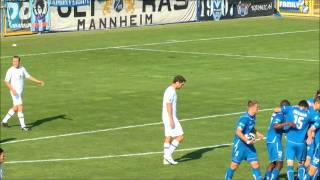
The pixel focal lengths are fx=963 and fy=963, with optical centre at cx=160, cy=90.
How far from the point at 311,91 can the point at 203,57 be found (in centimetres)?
1231

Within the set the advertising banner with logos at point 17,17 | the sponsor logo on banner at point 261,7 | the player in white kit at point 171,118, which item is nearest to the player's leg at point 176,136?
the player in white kit at point 171,118

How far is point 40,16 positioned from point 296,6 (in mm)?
22362

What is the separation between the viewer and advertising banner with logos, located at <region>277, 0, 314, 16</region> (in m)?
73.3

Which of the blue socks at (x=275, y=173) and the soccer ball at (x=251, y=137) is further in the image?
the blue socks at (x=275, y=173)

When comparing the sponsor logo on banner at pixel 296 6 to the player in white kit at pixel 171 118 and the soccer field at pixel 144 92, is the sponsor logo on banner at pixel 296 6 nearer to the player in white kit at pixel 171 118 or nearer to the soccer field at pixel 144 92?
the soccer field at pixel 144 92

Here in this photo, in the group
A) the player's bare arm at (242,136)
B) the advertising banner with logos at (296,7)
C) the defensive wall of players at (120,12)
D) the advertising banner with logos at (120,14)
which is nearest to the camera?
the player's bare arm at (242,136)

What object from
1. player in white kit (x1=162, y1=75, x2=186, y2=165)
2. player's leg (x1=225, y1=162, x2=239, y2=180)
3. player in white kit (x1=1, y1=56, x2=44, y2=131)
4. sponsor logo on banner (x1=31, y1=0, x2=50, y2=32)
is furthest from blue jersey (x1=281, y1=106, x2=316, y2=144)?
sponsor logo on banner (x1=31, y1=0, x2=50, y2=32)

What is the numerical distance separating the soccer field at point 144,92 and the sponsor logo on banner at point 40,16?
1.75m

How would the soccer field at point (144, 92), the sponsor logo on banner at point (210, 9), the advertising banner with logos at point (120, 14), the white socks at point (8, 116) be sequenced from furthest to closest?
the sponsor logo on banner at point (210, 9), the advertising banner with logos at point (120, 14), the white socks at point (8, 116), the soccer field at point (144, 92)

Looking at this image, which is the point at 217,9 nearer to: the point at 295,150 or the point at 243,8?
the point at 243,8

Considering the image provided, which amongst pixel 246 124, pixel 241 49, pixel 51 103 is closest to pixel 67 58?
pixel 241 49

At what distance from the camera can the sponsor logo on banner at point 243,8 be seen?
235 feet

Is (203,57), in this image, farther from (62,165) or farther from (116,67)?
(62,165)

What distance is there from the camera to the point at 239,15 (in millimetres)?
71875
